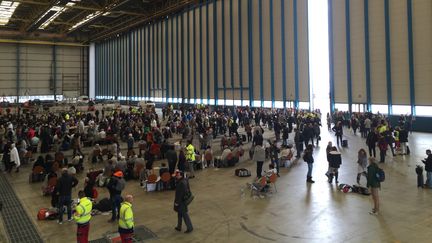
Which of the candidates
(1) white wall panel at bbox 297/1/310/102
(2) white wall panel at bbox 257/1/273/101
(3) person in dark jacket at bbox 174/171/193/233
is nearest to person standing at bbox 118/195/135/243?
(3) person in dark jacket at bbox 174/171/193/233

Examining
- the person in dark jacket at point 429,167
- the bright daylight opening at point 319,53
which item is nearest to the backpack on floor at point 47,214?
the person in dark jacket at point 429,167

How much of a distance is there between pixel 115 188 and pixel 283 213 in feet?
16.1

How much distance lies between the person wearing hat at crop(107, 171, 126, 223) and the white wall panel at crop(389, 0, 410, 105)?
1019 inches

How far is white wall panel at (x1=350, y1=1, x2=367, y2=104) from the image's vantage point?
30297mm

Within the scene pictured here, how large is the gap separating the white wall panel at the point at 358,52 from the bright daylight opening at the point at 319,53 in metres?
2.99

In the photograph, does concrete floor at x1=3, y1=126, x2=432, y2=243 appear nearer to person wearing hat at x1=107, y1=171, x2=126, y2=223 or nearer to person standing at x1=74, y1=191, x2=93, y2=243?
person wearing hat at x1=107, y1=171, x2=126, y2=223

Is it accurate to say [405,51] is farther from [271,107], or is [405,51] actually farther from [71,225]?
[71,225]

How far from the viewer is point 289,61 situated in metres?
36.7

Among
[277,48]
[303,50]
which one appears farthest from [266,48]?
[303,50]

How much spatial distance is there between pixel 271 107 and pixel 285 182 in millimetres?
26527

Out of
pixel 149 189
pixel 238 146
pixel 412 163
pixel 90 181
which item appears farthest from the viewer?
pixel 238 146

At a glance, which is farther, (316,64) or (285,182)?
(316,64)

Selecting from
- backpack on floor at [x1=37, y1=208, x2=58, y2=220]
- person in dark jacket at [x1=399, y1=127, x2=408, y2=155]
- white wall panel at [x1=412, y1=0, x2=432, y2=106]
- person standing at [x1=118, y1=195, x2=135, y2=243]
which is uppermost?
white wall panel at [x1=412, y1=0, x2=432, y2=106]

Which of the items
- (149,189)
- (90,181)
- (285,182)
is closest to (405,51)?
(285,182)
